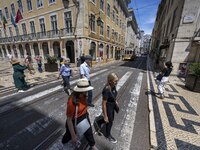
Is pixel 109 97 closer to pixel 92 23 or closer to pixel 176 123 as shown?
pixel 176 123

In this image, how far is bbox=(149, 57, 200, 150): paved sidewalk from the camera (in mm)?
2558

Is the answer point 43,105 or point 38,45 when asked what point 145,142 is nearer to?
point 43,105

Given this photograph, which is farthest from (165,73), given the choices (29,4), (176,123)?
(29,4)

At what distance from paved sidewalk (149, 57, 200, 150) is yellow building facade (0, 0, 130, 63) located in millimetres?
12960

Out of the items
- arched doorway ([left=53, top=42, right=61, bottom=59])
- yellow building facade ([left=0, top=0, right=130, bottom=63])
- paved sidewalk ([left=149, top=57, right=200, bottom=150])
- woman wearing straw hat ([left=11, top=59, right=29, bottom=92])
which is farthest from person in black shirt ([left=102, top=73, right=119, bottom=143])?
arched doorway ([left=53, top=42, right=61, bottom=59])

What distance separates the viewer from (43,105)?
4336 mm

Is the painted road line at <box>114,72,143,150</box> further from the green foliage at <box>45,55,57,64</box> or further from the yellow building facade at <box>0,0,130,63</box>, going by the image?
the yellow building facade at <box>0,0,130,63</box>

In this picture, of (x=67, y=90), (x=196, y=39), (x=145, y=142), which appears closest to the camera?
(x=145, y=142)

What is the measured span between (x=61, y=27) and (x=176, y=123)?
17.7 metres

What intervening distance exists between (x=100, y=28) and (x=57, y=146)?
20.0 meters

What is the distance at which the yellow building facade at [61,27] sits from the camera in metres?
15.0

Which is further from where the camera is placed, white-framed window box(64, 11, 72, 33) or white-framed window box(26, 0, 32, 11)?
white-framed window box(26, 0, 32, 11)

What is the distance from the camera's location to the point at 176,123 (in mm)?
3318

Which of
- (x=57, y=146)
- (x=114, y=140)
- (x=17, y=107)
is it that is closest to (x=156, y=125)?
(x=114, y=140)
